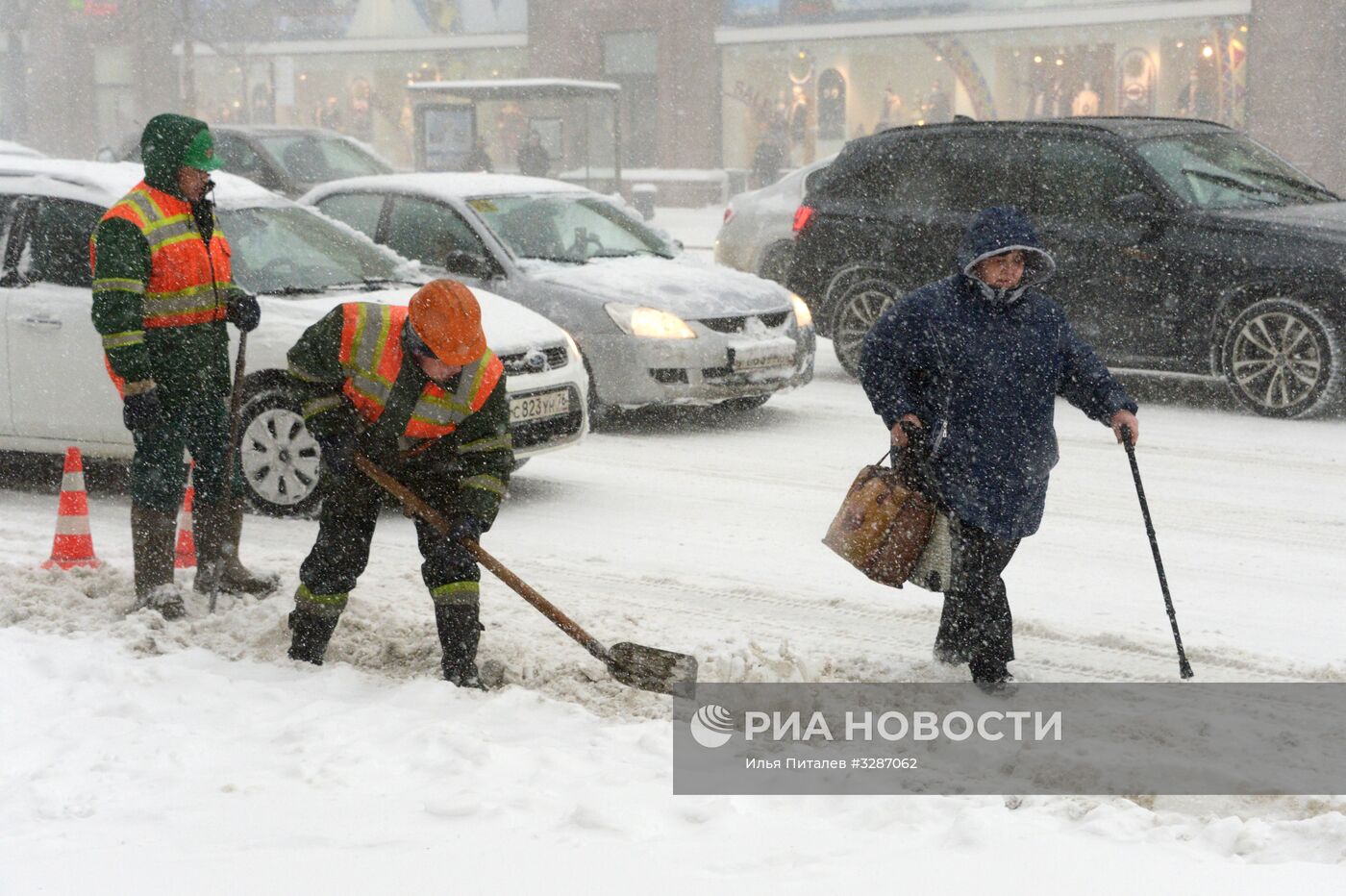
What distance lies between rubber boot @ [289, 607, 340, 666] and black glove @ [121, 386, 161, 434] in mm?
901

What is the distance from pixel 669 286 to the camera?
35.0 feet

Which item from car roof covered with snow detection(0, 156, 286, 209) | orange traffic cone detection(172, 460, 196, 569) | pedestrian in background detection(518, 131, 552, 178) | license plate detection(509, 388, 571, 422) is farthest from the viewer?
pedestrian in background detection(518, 131, 552, 178)

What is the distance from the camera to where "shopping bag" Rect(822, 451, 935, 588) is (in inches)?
221

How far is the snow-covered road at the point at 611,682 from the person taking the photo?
13.5 ft

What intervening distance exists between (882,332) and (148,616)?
2.83 metres

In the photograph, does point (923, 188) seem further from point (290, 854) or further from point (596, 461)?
point (290, 854)

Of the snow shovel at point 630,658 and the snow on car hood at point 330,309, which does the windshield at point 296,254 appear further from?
the snow shovel at point 630,658

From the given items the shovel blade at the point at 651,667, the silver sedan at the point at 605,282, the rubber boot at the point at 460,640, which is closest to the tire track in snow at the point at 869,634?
the shovel blade at the point at 651,667

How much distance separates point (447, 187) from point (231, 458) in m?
5.13

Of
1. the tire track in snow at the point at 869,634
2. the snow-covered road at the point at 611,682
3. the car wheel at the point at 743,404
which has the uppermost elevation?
the car wheel at the point at 743,404

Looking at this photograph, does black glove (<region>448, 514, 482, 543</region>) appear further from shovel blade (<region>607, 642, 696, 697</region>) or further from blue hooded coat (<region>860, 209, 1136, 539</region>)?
blue hooded coat (<region>860, 209, 1136, 539</region>)

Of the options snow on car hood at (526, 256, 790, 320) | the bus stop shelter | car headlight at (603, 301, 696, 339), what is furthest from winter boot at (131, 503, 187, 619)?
the bus stop shelter

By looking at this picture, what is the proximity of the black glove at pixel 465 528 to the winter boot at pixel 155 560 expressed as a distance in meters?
1.52

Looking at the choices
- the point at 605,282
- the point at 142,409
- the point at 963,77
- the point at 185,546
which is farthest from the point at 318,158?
the point at 963,77
